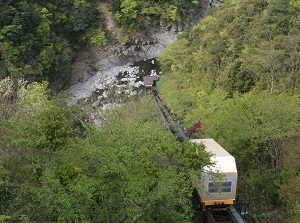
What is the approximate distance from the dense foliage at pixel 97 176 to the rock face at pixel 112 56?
37225 mm

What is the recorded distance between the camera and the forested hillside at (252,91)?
21516 millimetres

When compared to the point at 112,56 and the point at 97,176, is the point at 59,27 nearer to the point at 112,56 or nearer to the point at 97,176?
the point at 112,56

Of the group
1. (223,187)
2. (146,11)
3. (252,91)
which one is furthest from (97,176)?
(146,11)

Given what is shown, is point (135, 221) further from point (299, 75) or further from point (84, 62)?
point (84, 62)

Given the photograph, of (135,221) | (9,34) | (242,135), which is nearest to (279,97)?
(242,135)

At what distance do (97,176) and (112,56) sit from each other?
4670 cm

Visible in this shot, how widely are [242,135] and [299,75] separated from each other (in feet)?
23.8

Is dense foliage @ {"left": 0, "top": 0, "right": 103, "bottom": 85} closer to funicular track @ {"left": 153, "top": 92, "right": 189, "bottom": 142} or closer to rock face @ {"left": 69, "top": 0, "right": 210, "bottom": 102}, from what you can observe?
rock face @ {"left": 69, "top": 0, "right": 210, "bottom": 102}

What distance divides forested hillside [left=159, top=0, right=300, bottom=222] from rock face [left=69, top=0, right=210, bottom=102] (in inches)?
533

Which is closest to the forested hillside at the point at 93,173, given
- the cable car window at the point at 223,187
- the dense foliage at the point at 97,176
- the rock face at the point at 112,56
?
the dense foliage at the point at 97,176

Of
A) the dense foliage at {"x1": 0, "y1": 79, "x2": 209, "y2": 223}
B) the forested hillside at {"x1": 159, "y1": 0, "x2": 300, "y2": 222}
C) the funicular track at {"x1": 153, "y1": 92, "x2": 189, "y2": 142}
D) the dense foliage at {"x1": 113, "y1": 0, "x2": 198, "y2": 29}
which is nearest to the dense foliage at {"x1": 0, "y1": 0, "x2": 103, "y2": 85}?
the dense foliage at {"x1": 113, "y1": 0, "x2": 198, "y2": 29}

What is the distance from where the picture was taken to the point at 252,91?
94.8 feet

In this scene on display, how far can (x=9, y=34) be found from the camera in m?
44.9

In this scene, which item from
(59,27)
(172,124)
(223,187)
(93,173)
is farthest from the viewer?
(59,27)
